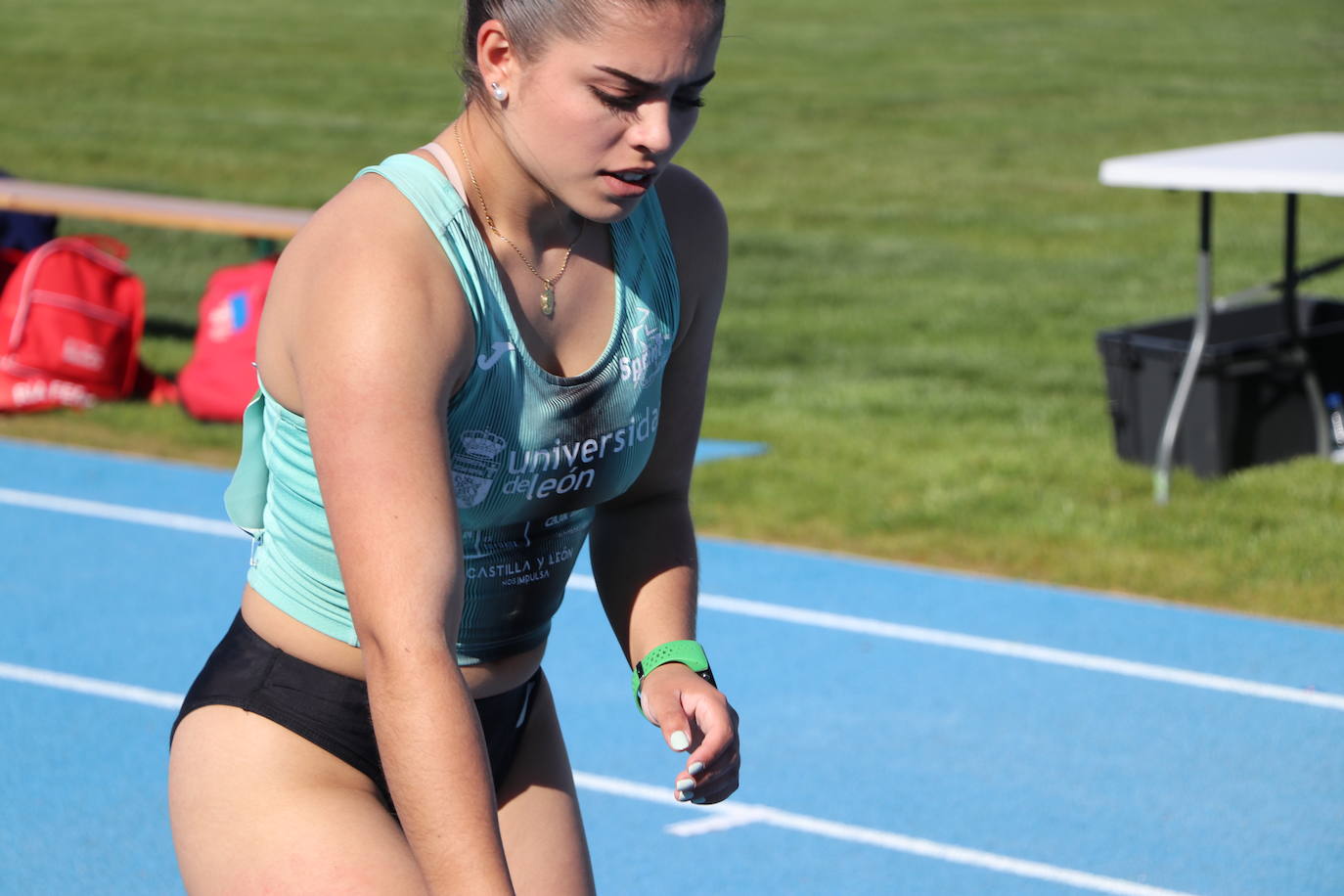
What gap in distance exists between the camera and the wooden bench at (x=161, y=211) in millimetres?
10234

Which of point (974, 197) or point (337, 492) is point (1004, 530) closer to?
point (337, 492)

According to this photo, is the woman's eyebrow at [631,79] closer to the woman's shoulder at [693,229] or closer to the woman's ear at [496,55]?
the woman's ear at [496,55]

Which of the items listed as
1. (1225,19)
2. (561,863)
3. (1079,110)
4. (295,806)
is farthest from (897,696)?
(1225,19)

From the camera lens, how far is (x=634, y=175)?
2.07m

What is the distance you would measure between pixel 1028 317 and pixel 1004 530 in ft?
15.4

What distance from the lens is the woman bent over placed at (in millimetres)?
1901

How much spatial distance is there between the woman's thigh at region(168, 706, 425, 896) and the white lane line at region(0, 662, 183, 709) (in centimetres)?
360

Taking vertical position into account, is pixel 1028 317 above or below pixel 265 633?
below

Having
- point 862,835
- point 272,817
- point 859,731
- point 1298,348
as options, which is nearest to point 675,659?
point 272,817

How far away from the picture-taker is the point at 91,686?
5.93 metres

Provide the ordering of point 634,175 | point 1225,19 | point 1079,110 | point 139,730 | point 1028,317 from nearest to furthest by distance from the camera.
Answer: point 634,175, point 139,730, point 1028,317, point 1079,110, point 1225,19

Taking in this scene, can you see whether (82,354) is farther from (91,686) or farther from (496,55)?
(496,55)

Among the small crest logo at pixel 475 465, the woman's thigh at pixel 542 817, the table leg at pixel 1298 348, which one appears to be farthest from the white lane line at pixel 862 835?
the table leg at pixel 1298 348

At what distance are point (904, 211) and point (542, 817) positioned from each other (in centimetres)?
1444
